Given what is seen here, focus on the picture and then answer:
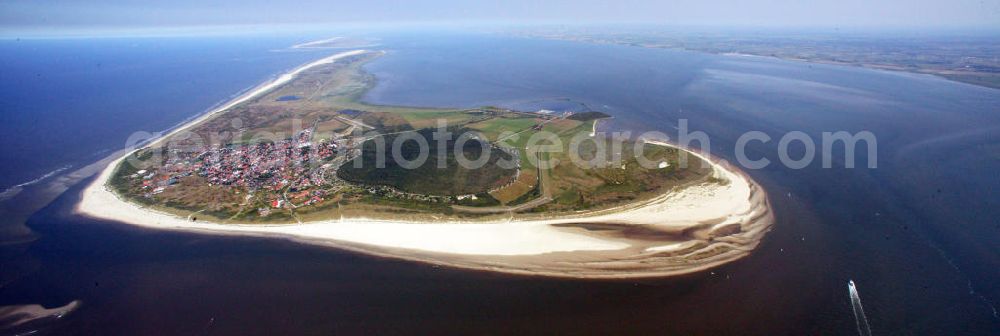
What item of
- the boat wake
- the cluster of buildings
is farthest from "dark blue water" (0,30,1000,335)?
the cluster of buildings

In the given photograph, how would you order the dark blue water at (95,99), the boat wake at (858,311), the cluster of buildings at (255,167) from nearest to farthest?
the boat wake at (858,311)
the cluster of buildings at (255,167)
the dark blue water at (95,99)

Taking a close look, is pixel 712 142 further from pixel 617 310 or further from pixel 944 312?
pixel 617 310

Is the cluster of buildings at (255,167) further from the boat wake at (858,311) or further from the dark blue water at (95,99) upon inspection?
the boat wake at (858,311)

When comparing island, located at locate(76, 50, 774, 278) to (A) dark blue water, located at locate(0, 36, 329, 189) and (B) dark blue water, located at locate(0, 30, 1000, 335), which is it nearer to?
(B) dark blue water, located at locate(0, 30, 1000, 335)

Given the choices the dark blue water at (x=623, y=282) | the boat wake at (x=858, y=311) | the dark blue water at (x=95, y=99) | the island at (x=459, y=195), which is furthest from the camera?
the dark blue water at (x=95, y=99)

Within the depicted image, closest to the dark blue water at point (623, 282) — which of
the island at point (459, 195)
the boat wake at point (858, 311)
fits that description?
the boat wake at point (858, 311)

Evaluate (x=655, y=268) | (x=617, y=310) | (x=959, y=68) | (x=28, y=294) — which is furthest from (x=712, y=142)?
(x=959, y=68)

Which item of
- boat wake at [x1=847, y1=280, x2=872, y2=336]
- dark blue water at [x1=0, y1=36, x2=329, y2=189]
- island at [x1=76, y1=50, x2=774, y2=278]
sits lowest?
boat wake at [x1=847, y1=280, x2=872, y2=336]

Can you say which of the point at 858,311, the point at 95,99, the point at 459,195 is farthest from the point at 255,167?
the point at 95,99
